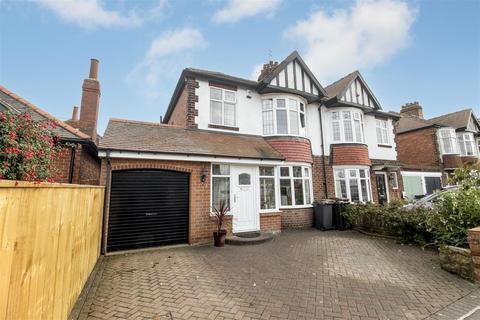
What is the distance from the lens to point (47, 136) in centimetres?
341

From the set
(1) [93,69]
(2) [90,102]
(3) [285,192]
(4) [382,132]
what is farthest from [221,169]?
(4) [382,132]

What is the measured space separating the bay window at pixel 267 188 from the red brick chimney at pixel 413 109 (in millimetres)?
22697

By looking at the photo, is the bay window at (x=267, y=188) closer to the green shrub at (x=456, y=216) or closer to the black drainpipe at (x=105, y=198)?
the green shrub at (x=456, y=216)

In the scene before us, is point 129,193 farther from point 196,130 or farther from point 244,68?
point 244,68

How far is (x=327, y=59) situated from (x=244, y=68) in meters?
5.38

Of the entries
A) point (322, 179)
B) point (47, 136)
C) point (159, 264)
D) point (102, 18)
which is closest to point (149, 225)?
point (159, 264)

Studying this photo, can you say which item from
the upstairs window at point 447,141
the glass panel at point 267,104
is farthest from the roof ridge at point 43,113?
the upstairs window at point 447,141

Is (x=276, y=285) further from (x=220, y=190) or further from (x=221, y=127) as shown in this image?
(x=221, y=127)

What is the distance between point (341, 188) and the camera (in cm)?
1231

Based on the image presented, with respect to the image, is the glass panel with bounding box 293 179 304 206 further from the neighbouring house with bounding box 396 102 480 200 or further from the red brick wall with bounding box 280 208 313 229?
the neighbouring house with bounding box 396 102 480 200

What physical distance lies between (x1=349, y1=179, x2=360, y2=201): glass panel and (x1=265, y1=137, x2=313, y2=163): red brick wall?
132 inches

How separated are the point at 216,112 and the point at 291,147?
164 inches

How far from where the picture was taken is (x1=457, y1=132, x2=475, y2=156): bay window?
20.0 m

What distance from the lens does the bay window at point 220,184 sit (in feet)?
28.2
